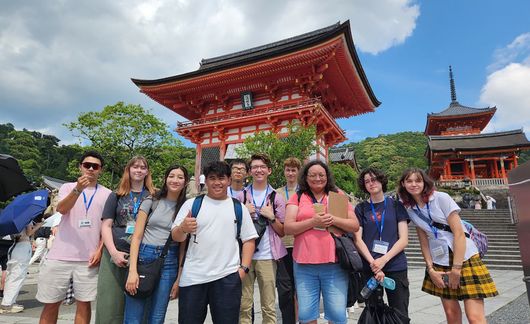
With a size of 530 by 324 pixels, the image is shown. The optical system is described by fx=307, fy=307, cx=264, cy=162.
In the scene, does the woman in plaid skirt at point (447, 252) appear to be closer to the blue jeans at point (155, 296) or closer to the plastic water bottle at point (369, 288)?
the plastic water bottle at point (369, 288)

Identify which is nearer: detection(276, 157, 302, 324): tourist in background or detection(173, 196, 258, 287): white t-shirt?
detection(173, 196, 258, 287): white t-shirt

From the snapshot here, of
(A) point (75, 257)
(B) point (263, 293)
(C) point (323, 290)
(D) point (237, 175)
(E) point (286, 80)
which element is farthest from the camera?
(E) point (286, 80)

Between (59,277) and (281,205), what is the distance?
201 centimetres

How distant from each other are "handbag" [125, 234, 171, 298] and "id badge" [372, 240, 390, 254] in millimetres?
1742

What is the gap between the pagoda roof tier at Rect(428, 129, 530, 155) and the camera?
2348 cm

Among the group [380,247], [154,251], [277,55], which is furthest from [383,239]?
[277,55]

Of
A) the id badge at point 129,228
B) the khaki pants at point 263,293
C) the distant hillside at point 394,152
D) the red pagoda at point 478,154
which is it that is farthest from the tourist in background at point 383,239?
the distant hillside at point 394,152

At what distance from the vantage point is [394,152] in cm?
5044

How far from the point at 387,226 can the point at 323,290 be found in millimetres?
774

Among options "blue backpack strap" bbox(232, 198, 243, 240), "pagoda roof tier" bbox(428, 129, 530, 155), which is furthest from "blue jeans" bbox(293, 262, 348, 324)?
"pagoda roof tier" bbox(428, 129, 530, 155)

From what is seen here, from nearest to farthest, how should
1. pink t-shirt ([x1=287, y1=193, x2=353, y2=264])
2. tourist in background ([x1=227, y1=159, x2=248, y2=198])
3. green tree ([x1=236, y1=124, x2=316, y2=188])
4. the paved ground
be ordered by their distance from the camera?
pink t-shirt ([x1=287, y1=193, x2=353, y2=264]) < tourist in background ([x1=227, y1=159, x2=248, y2=198]) < the paved ground < green tree ([x1=236, y1=124, x2=316, y2=188])

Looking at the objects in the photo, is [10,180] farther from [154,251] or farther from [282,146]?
[282,146]

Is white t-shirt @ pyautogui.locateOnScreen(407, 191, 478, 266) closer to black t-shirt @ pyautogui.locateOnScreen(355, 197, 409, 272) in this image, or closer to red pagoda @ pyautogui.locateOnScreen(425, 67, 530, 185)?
black t-shirt @ pyautogui.locateOnScreen(355, 197, 409, 272)

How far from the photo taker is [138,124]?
21.0m
